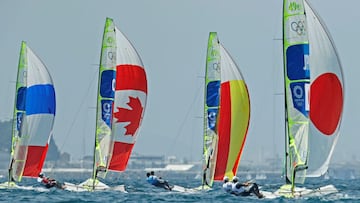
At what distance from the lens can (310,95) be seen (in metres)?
42.8

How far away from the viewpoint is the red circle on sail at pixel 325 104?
4266cm

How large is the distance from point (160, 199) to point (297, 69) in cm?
859

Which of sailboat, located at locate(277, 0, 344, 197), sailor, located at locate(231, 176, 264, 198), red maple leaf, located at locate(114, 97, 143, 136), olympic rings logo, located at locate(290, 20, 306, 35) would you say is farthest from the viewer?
red maple leaf, located at locate(114, 97, 143, 136)

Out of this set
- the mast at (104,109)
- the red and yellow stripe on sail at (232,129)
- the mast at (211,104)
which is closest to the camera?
the red and yellow stripe on sail at (232,129)

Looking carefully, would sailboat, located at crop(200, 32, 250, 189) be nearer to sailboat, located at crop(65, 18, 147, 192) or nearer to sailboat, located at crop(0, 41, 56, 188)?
sailboat, located at crop(65, 18, 147, 192)

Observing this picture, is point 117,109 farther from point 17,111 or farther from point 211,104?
point 17,111

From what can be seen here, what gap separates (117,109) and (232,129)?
5.44m

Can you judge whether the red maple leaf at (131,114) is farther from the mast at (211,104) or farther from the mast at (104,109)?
the mast at (211,104)

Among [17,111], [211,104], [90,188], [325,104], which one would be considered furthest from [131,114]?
[325,104]

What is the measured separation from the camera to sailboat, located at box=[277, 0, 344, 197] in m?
42.6

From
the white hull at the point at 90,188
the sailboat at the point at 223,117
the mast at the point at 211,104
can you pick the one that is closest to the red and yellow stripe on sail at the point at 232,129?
the sailboat at the point at 223,117

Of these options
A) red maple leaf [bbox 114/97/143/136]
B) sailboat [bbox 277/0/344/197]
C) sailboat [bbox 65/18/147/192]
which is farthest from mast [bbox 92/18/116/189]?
sailboat [bbox 277/0/344/197]

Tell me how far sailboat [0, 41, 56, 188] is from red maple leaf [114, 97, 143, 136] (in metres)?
5.88

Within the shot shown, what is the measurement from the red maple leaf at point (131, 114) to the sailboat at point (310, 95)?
37.4 ft
